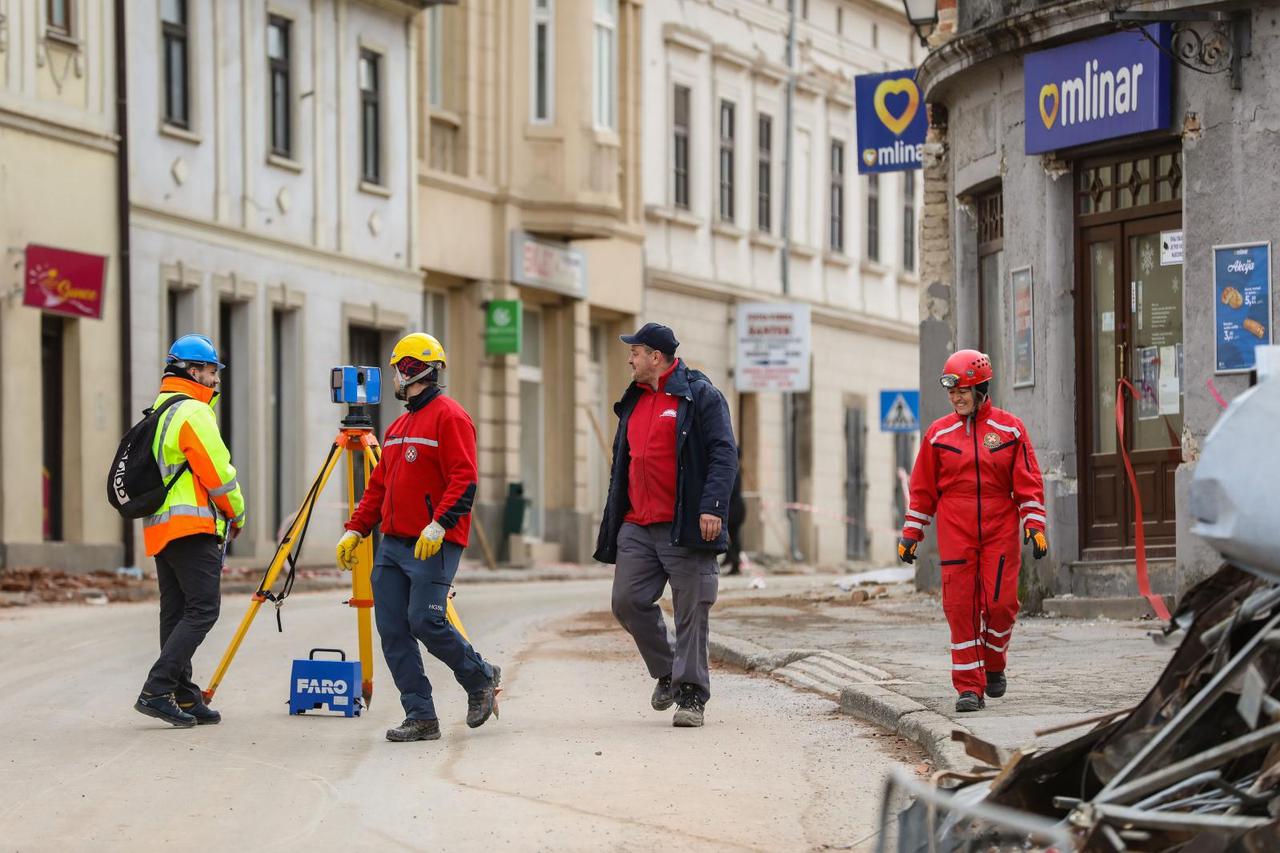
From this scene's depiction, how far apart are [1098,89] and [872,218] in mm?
→ 31959

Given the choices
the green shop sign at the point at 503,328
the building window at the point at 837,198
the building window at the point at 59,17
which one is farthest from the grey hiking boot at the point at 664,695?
the building window at the point at 837,198

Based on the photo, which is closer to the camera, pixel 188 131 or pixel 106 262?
pixel 106 262

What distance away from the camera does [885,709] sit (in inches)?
467

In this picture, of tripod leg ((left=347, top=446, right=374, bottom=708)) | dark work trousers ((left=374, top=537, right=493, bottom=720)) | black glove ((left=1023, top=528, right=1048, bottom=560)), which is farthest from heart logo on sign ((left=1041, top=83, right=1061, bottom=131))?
dark work trousers ((left=374, top=537, right=493, bottom=720))

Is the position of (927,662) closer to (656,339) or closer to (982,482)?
(982,482)

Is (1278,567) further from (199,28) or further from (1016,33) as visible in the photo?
(199,28)

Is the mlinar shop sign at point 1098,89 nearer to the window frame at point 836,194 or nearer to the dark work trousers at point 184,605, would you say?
the dark work trousers at point 184,605

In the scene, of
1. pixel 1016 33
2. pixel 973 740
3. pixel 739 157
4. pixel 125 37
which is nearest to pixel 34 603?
pixel 125 37

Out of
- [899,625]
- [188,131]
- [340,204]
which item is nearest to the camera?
[899,625]

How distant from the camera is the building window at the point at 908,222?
51.7 metres

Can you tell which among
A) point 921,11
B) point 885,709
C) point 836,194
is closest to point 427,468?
point 885,709

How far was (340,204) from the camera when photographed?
33.9 m

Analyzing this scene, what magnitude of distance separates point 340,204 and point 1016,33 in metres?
16.1

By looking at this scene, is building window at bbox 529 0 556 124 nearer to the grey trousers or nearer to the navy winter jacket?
the navy winter jacket
